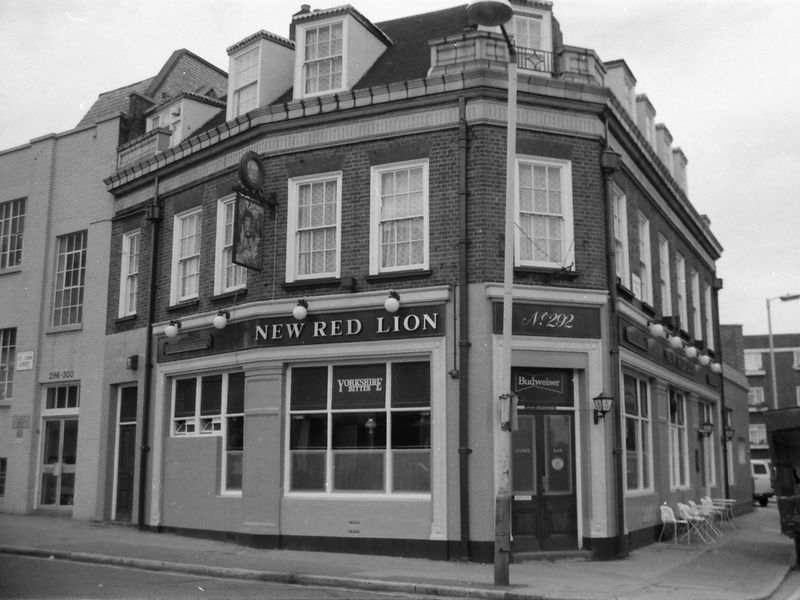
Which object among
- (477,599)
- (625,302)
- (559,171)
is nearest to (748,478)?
(625,302)

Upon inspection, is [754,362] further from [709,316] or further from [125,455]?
[125,455]

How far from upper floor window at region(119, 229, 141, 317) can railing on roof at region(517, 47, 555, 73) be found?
396 inches

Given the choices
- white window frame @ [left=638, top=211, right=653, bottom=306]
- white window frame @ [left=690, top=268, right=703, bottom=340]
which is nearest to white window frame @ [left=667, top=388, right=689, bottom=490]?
white window frame @ [left=690, top=268, right=703, bottom=340]

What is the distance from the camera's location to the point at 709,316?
1101 inches

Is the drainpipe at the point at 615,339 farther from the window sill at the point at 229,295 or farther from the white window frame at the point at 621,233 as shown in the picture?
the window sill at the point at 229,295

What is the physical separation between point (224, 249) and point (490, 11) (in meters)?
8.69

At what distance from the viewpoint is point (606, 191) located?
16.9m

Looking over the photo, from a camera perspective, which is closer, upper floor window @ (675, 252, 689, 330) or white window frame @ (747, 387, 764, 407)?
upper floor window @ (675, 252, 689, 330)

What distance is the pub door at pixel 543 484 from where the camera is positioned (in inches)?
606

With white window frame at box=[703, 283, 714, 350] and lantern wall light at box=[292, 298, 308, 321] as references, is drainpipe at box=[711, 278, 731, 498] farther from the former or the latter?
lantern wall light at box=[292, 298, 308, 321]

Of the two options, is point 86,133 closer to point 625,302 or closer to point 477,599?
point 625,302

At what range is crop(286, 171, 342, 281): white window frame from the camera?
16.8m

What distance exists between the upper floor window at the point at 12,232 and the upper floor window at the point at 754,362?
5860cm

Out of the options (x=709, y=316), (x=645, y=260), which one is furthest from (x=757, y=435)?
(x=645, y=260)
